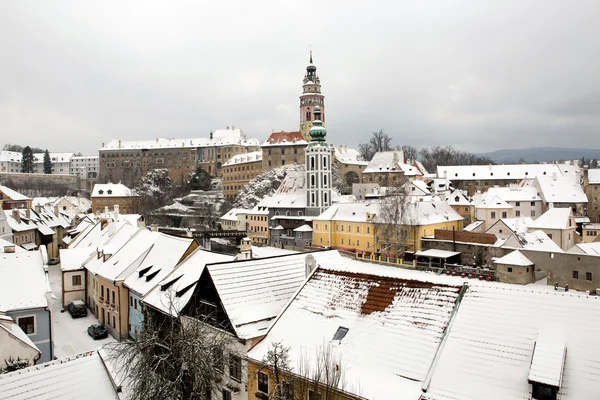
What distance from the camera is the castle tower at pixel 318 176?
63.4 m

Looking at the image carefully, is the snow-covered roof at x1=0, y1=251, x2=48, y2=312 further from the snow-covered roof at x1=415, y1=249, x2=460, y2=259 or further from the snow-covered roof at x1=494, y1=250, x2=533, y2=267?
the snow-covered roof at x1=415, y1=249, x2=460, y2=259

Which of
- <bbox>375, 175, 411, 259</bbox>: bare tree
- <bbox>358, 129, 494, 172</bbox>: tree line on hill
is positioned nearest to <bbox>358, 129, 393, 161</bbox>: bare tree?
<bbox>358, 129, 494, 172</bbox>: tree line on hill

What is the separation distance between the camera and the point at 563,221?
1756 inches

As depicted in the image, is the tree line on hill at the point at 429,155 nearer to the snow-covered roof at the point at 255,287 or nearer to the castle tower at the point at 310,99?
the castle tower at the point at 310,99

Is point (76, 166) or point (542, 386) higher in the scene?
point (76, 166)

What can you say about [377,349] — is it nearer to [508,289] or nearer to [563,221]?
[508,289]

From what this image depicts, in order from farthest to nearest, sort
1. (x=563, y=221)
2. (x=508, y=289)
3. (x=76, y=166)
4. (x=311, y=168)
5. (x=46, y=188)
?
(x=76, y=166) → (x=46, y=188) → (x=311, y=168) → (x=563, y=221) → (x=508, y=289)

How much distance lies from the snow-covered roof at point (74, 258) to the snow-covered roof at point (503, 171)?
70.2 m

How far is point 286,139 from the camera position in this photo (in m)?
92.4

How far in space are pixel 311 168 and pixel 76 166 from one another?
359 feet

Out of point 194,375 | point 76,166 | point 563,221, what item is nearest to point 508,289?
point 194,375

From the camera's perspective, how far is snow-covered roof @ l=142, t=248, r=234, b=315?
1912 centimetres

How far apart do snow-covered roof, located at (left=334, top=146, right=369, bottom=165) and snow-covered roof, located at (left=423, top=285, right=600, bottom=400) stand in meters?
83.1

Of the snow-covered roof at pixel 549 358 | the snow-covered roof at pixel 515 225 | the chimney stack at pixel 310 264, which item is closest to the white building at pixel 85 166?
the snow-covered roof at pixel 515 225
